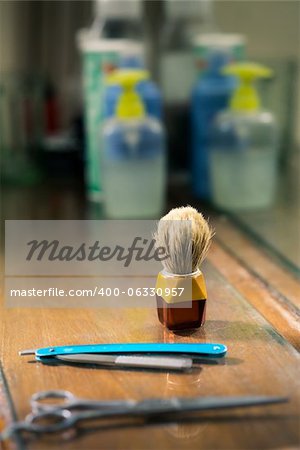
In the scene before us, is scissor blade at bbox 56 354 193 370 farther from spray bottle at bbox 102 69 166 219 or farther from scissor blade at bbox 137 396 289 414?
spray bottle at bbox 102 69 166 219

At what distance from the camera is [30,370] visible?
706 mm

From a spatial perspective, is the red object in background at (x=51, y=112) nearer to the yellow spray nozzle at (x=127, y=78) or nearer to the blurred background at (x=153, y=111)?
the blurred background at (x=153, y=111)

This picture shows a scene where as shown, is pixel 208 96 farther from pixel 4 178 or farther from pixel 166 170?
pixel 4 178

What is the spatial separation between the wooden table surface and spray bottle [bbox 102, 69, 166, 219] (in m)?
0.26

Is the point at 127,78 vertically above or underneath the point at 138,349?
above

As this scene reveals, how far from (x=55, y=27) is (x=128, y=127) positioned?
0.41 meters

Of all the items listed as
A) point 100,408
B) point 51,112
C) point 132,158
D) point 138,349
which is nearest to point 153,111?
point 132,158

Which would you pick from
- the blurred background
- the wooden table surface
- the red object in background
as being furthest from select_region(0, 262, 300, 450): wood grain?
the red object in background

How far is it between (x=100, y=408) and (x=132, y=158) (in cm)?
60

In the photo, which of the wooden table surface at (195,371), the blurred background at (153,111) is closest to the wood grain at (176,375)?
the wooden table surface at (195,371)

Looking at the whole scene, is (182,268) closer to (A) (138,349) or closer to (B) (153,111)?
(A) (138,349)

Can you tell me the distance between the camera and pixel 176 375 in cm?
69

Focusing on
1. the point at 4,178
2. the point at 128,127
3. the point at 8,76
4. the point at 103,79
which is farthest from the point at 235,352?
the point at 8,76

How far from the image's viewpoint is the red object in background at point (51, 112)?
149 centimetres
